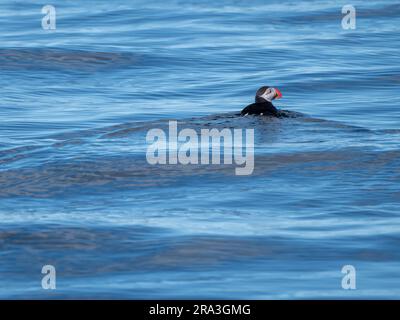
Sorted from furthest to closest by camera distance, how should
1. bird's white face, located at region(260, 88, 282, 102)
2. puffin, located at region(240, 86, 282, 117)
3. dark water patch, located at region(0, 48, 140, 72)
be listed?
dark water patch, located at region(0, 48, 140, 72) < bird's white face, located at region(260, 88, 282, 102) < puffin, located at region(240, 86, 282, 117)

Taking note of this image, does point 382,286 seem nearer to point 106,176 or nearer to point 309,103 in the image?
point 106,176

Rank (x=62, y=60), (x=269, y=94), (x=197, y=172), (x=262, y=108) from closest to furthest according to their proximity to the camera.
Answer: (x=197, y=172) → (x=262, y=108) → (x=269, y=94) → (x=62, y=60)

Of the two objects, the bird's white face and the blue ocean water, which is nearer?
the blue ocean water

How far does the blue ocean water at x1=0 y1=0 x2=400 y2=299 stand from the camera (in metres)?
9.68

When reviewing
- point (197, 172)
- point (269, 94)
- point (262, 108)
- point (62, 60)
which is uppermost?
point (62, 60)

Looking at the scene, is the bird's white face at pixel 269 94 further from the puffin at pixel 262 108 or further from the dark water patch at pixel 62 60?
the dark water patch at pixel 62 60

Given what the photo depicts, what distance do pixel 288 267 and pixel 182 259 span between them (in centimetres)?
101

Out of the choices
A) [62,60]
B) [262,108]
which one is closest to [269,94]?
[262,108]

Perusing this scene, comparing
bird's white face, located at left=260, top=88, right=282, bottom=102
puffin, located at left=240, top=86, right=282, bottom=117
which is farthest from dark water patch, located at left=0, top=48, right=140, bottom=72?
puffin, located at left=240, top=86, right=282, bottom=117

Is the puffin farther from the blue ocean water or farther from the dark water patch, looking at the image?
the dark water patch

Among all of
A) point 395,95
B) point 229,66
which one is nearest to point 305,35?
point 229,66

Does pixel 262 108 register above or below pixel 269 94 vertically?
below

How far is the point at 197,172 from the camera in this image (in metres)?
13.0

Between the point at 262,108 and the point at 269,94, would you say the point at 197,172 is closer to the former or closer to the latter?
the point at 262,108
